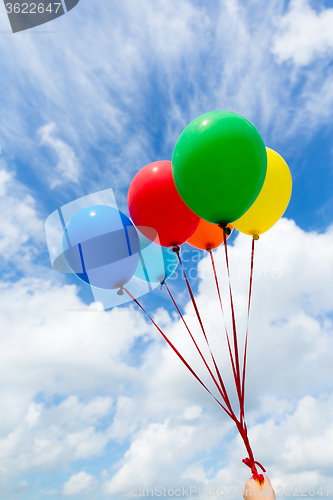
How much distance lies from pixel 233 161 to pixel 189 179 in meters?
0.58

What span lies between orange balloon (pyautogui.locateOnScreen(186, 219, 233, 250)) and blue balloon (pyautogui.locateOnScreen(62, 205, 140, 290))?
111 cm

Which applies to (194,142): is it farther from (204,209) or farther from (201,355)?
(201,355)


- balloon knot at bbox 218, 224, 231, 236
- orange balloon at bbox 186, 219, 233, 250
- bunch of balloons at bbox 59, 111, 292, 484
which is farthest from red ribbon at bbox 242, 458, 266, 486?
orange balloon at bbox 186, 219, 233, 250

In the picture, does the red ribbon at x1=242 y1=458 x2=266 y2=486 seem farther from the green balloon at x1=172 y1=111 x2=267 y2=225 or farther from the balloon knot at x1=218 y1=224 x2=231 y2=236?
the green balloon at x1=172 y1=111 x2=267 y2=225

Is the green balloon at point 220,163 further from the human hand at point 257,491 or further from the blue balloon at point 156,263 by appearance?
the human hand at point 257,491

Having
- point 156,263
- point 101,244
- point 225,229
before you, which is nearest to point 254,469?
point 225,229

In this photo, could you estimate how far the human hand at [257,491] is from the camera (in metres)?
3.32

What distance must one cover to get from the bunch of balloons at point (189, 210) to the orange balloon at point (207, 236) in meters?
0.02

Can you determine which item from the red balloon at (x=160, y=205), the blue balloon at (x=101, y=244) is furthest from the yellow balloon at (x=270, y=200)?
the blue balloon at (x=101, y=244)

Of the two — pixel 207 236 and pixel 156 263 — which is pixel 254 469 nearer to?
pixel 156 263

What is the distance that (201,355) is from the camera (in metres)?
4.40

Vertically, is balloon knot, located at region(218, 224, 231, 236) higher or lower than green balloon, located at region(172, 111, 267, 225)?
lower

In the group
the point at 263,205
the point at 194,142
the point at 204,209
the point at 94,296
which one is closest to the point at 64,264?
the point at 94,296

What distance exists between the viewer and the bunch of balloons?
3.97 metres
